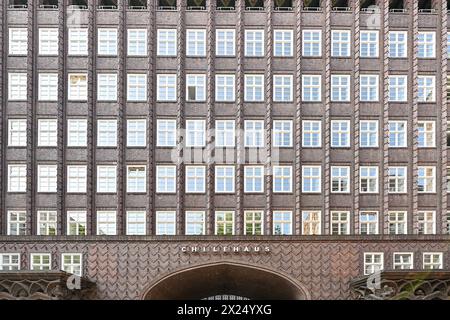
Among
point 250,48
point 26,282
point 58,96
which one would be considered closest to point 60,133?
point 58,96

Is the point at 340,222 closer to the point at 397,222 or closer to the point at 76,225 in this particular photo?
the point at 397,222

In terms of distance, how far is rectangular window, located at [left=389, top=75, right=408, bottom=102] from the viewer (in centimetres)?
3400

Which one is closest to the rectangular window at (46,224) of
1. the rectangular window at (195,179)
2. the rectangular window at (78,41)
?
the rectangular window at (195,179)

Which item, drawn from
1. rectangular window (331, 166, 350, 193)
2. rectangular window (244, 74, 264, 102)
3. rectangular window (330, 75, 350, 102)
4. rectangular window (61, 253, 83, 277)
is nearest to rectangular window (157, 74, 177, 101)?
rectangular window (244, 74, 264, 102)

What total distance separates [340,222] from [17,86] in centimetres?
2214

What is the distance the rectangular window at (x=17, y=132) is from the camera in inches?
1304

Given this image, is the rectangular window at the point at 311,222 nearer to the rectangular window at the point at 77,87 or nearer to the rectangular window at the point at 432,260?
the rectangular window at the point at 432,260

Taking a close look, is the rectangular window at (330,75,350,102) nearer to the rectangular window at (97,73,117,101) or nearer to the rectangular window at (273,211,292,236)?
the rectangular window at (273,211,292,236)

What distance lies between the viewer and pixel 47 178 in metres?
32.9

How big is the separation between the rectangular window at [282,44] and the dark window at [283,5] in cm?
197

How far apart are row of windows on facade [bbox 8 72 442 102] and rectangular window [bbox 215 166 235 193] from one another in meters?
4.45
